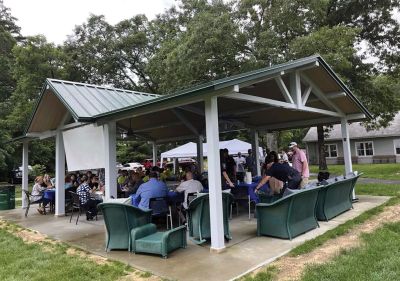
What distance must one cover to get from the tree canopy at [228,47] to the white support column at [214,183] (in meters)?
10.2

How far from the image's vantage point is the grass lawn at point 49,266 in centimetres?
489

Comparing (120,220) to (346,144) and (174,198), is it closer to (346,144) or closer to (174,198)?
(174,198)

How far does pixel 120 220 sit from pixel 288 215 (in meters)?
2.96

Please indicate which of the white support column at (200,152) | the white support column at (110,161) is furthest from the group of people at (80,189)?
the white support column at (200,152)

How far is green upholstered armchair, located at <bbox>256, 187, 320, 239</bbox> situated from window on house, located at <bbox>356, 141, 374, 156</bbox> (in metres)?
27.3

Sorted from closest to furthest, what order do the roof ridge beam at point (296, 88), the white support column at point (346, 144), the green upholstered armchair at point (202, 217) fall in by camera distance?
the green upholstered armchair at point (202, 217), the roof ridge beam at point (296, 88), the white support column at point (346, 144)

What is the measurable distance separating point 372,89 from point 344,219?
11.7 metres

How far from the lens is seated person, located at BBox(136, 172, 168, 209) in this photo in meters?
6.79

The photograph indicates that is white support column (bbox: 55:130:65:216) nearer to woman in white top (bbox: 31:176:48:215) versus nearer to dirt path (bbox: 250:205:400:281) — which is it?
woman in white top (bbox: 31:176:48:215)

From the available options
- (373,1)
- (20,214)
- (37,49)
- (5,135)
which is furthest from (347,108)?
(37,49)

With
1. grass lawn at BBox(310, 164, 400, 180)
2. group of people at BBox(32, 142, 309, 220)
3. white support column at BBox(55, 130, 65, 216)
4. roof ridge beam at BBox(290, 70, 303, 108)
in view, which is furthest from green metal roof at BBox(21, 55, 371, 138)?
grass lawn at BBox(310, 164, 400, 180)

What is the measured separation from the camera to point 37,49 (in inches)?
929

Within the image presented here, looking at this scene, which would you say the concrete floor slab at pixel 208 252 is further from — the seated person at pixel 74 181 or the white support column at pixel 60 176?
the seated person at pixel 74 181

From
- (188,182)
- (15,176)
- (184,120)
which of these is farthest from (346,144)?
(15,176)
